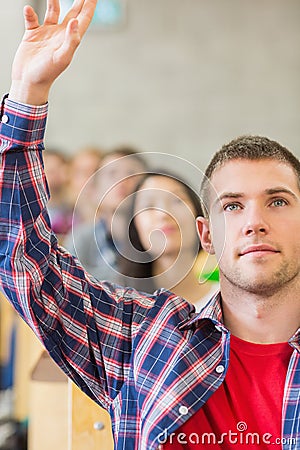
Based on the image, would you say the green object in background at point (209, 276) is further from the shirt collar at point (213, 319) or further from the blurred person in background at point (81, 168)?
the blurred person in background at point (81, 168)

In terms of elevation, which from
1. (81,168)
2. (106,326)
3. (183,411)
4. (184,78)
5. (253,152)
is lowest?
(183,411)

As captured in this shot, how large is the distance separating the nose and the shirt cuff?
0.27 metres

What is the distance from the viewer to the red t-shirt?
82 cm

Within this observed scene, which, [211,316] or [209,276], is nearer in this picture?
[211,316]

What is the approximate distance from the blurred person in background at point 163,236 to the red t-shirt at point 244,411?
15 cm

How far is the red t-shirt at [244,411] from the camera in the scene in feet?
2.68

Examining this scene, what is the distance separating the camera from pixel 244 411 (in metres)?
0.83

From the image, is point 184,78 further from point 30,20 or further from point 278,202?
point 30,20

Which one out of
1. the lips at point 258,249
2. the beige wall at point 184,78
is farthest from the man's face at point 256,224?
the beige wall at point 184,78

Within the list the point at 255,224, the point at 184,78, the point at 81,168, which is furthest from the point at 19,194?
the point at 184,78

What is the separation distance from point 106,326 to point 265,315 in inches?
7.9

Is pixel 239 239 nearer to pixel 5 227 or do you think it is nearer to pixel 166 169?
pixel 166 169

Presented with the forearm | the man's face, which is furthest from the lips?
the forearm

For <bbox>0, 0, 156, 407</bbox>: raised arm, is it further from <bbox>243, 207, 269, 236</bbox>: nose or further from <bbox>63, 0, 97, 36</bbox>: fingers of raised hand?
<bbox>243, 207, 269, 236</bbox>: nose
